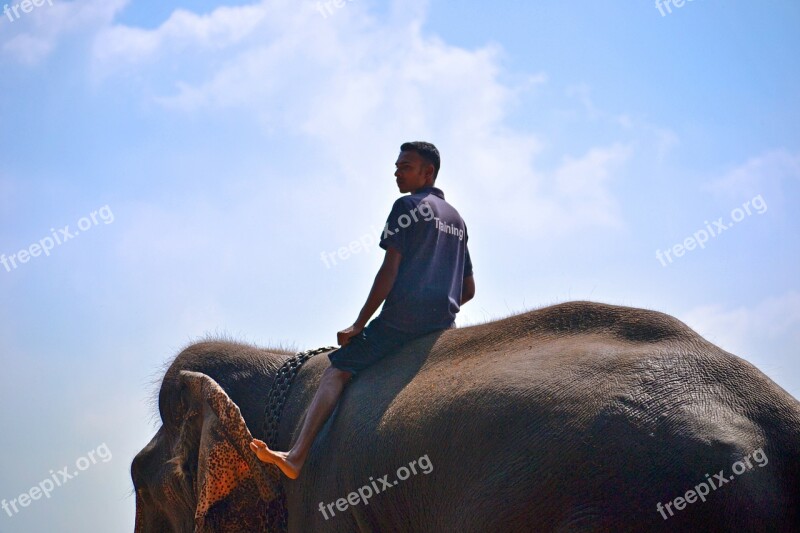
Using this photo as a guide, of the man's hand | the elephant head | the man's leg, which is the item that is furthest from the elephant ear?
the man's hand

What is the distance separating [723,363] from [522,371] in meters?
0.92

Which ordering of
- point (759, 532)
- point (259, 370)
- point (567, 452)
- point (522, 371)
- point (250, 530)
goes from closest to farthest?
point (759, 532)
point (567, 452)
point (522, 371)
point (250, 530)
point (259, 370)

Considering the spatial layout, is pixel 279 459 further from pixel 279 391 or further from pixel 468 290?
pixel 468 290

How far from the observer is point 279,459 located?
18.8 ft

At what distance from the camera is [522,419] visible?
4395mm

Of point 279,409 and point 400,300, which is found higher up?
point 400,300

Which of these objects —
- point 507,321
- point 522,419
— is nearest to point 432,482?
point 522,419

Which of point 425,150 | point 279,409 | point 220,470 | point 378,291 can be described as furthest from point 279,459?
point 425,150

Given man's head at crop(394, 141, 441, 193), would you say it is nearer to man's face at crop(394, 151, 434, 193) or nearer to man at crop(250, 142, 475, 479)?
man's face at crop(394, 151, 434, 193)

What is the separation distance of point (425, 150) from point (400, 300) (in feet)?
3.76

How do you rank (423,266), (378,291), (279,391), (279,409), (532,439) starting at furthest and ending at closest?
(279,391), (279,409), (423,266), (378,291), (532,439)

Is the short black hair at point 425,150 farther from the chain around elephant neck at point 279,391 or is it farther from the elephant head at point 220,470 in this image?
the elephant head at point 220,470

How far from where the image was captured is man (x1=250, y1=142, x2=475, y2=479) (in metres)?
5.80

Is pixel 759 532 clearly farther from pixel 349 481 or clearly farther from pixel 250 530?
pixel 250 530
